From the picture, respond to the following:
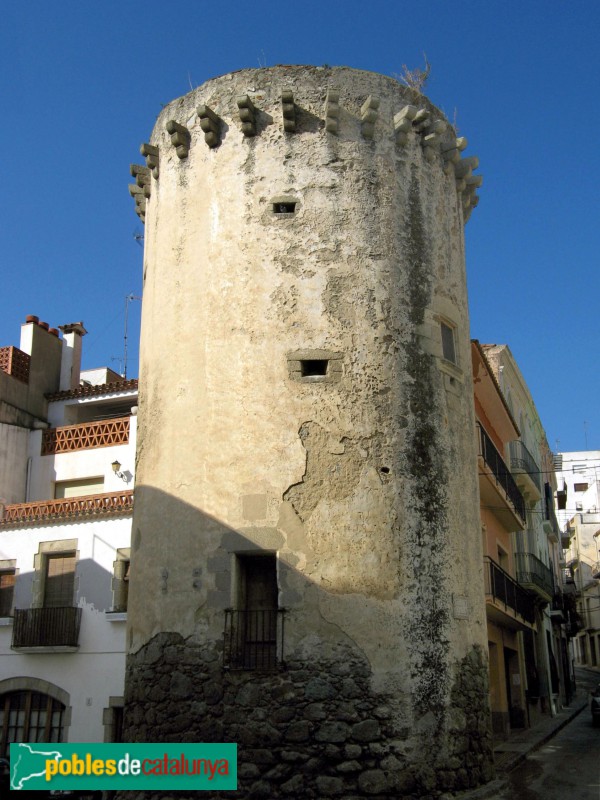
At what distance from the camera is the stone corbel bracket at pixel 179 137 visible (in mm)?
13430

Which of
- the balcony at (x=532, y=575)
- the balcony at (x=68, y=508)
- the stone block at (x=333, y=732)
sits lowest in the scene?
the stone block at (x=333, y=732)

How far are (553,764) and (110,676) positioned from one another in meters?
8.56

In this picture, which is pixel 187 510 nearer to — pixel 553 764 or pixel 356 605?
pixel 356 605

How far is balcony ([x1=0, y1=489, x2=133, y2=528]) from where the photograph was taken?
760 inches

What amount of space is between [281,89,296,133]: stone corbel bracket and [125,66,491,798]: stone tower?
0.03 metres

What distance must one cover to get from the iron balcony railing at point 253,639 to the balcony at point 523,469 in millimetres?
14421

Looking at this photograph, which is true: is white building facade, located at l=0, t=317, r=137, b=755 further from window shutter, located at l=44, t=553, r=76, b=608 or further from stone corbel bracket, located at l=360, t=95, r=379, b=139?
stone corbel bracket, located at l=360, t=95, r=379, b=139

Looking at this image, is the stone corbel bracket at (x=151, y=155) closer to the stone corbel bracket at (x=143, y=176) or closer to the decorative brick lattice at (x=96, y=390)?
the stone corbel bracket at (x=143, y=176)

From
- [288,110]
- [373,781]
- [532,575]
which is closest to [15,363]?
[288,110]

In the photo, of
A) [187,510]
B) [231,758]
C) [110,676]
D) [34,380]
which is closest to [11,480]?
[34,380]

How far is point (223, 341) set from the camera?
40.9 feet

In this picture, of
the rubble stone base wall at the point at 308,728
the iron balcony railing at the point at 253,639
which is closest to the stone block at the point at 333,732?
the rubble stone base wall at the point at 308,728

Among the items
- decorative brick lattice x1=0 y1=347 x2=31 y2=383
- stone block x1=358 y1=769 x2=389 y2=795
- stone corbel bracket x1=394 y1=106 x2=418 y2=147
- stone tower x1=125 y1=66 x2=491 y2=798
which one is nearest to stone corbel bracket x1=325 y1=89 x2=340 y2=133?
stone tower x1=125 y1=66 x2=491 y2=798

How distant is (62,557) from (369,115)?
11.8 metres
